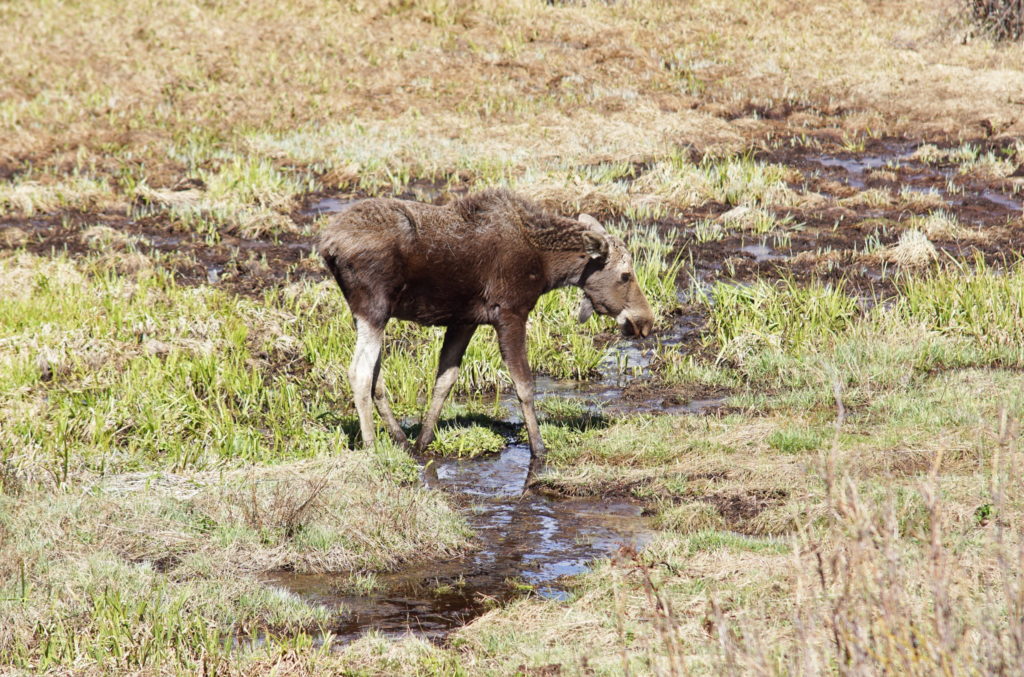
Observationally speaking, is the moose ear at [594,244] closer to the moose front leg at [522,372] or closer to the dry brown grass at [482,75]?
the moose front leg at [522,372]

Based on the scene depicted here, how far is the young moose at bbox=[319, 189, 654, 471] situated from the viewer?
28.5 feet

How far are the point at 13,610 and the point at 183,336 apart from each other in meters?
5.85

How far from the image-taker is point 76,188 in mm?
17938

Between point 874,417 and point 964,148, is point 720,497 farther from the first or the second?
point 964,148

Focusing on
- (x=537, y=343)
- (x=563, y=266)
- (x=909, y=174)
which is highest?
(x=563, y=266)

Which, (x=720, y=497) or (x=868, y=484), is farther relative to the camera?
(x=720, y=497)

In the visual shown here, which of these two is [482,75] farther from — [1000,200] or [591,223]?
[591,223]

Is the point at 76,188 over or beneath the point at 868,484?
beneath

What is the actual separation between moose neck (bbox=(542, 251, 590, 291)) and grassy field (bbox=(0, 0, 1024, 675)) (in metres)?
1.32

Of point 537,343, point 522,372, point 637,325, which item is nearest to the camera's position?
point 522,372

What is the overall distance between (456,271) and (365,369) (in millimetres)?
1058

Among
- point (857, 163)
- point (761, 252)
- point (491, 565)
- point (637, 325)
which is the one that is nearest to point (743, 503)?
point (491, 565)

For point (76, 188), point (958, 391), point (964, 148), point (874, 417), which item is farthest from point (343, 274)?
point (964, 148)

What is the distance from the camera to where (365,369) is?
8.86 meters
